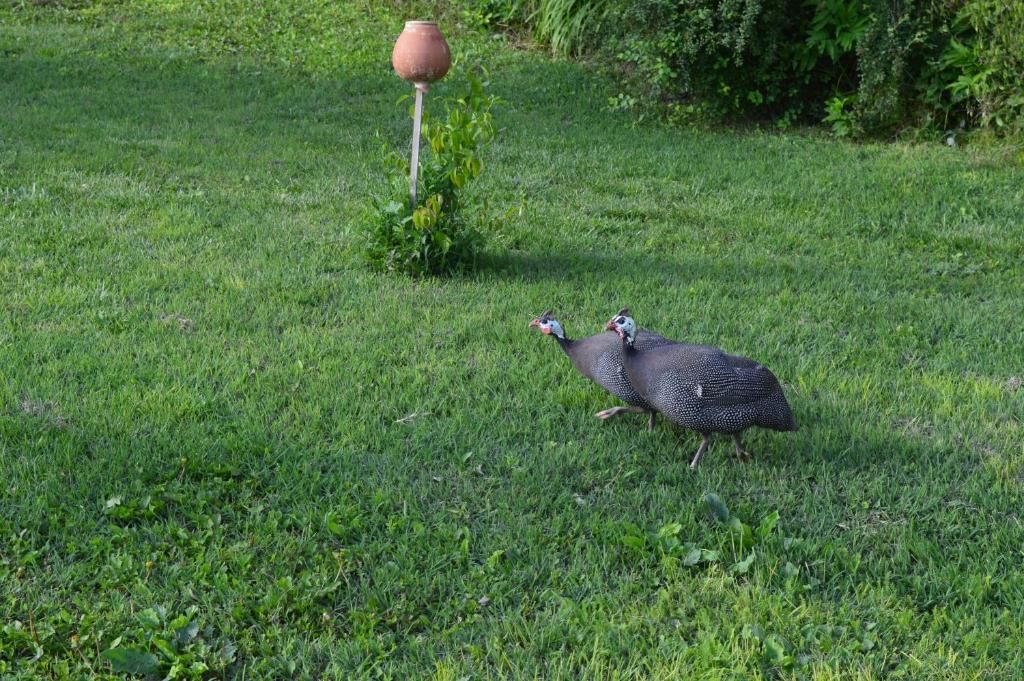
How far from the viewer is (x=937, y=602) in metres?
3.11

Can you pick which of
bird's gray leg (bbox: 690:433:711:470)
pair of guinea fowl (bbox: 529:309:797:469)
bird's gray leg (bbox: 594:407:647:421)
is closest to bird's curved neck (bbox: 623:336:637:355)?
pair of guinea fowl (bbox: 529:309:797:469)

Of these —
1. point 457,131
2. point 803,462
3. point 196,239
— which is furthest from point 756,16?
point 803,462

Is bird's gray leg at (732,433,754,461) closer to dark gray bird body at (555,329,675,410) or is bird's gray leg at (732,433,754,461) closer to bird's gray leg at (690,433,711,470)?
bird's gray leg at (690,433,711,470)

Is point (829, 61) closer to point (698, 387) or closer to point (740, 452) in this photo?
point (740, 452)

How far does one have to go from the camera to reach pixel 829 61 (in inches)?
376

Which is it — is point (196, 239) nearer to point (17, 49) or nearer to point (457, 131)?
point (457, 131)

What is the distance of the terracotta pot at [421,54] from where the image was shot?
17.6 feet

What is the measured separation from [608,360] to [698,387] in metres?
0.48

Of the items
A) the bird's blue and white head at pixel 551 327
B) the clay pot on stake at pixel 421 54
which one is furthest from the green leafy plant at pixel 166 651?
the clay pot on stake at pixel 421 54

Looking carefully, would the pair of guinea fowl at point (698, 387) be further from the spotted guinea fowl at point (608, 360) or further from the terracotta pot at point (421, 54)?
the terracotta pot at point (421, 54)

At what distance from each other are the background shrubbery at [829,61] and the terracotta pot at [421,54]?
4.12 m

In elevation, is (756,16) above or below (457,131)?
above

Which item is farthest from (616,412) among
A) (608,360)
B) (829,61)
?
(829,61)

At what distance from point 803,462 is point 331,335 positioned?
2.18m
